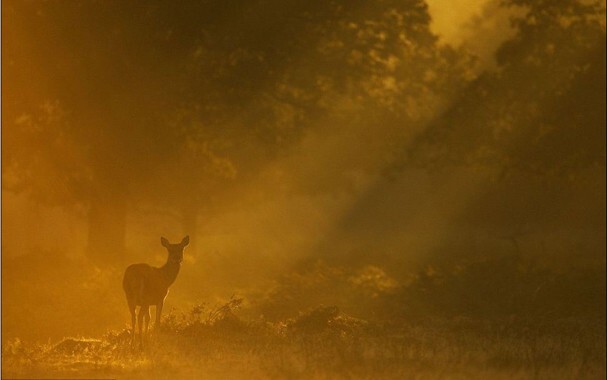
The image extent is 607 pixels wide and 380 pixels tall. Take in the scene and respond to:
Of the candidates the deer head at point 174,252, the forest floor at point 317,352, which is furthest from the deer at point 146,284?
the forest floor at point 317,352

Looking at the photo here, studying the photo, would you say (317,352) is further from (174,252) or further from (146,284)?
(146,284)

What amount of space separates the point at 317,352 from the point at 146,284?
2394 mm

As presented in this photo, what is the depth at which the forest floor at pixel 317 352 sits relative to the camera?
14.0 metres

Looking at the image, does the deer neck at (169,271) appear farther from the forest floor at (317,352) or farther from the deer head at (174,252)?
the forest floor at (317,352)

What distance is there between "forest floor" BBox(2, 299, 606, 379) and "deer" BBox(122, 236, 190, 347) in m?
0.41

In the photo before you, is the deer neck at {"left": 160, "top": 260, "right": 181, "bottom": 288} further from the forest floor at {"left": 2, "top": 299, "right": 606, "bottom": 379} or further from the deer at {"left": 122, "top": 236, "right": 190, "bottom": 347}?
the forest floor at {"left": 2, "top": 299, "right": 606, "bottom": 379}

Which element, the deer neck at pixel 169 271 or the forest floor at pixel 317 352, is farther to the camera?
the deer neck at pixel 169 271

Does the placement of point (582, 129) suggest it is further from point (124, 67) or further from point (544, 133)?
point (124, 67)

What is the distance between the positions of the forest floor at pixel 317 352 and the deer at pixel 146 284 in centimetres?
41

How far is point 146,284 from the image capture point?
15.4 m

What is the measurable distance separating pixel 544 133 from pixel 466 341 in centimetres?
1162

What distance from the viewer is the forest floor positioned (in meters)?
14.0

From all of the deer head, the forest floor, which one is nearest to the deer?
the deer head

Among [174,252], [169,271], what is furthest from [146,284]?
[174,252]
